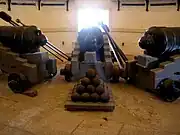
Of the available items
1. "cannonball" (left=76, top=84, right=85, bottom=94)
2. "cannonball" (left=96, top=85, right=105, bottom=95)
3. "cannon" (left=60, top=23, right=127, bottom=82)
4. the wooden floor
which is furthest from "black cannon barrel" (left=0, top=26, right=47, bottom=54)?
"cannonball" (left=96, top=85, right=105, bottom=95)

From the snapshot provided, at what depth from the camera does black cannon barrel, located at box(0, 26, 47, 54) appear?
12.7 feet

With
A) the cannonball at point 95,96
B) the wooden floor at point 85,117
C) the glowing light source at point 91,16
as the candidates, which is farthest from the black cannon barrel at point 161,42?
the glowing light source at point 91,16

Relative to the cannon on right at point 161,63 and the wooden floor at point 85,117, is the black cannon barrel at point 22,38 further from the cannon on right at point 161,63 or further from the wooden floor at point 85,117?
the cannon on right at point 161,63

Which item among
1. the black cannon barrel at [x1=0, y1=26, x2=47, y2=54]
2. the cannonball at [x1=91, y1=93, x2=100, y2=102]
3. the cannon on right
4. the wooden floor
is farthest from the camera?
the black cannon barrel at [x1=0, y1=26, x2=47, y2=54]

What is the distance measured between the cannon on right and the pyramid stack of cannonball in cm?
81

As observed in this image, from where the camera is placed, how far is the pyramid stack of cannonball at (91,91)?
2980 millimetres

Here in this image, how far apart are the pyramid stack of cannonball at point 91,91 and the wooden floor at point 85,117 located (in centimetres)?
17

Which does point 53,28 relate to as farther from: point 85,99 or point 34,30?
point 85,99

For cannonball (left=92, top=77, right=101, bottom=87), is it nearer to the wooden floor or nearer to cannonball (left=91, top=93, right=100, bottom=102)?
cannonball (left=91, top=93, right=100, bottom=102)

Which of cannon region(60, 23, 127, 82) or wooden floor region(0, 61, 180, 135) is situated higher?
cannon region(60, 23, 127, 82)

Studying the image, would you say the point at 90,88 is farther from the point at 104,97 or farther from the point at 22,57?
the point at 22,57

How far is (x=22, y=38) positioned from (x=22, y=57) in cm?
29

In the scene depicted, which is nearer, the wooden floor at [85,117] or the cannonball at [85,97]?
the wooden floor at [85,117]

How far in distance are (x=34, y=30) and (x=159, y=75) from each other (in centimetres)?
184
